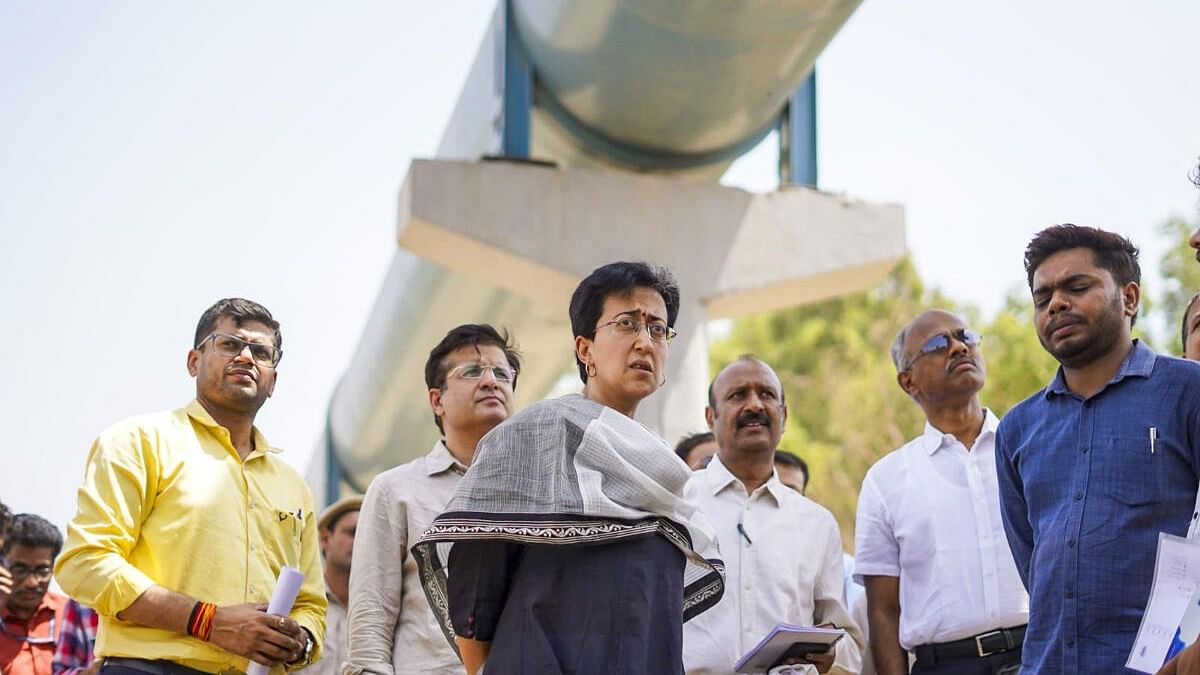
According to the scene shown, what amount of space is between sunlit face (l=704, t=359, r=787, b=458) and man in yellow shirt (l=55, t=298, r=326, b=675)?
56.9 inches

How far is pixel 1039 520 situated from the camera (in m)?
3.55

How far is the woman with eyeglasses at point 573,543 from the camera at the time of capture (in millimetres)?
3021

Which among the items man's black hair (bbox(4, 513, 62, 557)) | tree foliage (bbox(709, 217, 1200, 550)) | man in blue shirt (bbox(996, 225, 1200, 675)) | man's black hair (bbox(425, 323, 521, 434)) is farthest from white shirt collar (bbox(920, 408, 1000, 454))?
tree foliage (bbox(709, 217, 1200, 550))

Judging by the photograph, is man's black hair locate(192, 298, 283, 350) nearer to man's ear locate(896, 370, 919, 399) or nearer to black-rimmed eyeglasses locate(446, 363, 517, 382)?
black-rimmed eyeglasses locate(446, 363, 517, 382)

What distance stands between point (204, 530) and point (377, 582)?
527 millimetres

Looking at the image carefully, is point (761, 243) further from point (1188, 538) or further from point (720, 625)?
point (1188, 538)

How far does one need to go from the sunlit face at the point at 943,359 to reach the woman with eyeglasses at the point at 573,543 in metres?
1.77

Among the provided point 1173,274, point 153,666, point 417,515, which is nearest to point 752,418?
point 417,515

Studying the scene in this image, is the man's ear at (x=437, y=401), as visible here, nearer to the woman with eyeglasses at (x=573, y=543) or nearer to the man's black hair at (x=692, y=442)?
the woman with eyeglasses at (x=573, y=543)

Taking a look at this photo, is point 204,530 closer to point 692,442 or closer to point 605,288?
point 605,288

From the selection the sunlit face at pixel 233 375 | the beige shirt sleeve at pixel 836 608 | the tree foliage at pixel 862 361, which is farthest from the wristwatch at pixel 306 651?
the tree foliage at pixel 862 361

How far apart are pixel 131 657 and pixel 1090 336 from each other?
2567 millimetres

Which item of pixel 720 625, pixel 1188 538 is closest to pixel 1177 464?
pixel 1188 538

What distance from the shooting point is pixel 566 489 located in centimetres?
308
